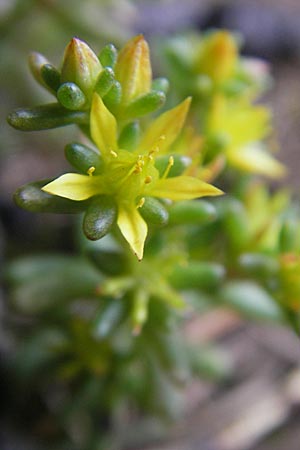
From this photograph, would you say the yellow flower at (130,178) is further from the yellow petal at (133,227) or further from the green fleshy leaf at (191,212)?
the green fleshy leaf at (191,212)

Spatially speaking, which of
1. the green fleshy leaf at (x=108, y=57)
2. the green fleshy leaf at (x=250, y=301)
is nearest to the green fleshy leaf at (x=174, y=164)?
the green fleshy leaf at (x=108, y=57)

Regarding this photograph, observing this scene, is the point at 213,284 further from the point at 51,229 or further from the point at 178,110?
the point at 51,229

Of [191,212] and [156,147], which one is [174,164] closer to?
[156,147]

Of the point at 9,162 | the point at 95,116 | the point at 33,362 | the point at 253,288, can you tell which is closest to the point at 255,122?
the point at 253,288

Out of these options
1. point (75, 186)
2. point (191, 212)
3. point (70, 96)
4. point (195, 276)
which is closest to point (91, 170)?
point (75, 186)

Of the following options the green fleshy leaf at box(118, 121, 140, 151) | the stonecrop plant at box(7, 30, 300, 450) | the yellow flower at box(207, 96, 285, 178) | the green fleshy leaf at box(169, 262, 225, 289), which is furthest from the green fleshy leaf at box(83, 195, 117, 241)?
the yellow flower at box(207, 96, 285, 178)

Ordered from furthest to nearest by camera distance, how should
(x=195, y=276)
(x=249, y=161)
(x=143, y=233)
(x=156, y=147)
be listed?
1. (x=249, y=161)
2. (x=195, y=276)
3. (x=156, y=147)
4. (x=143, y=233)

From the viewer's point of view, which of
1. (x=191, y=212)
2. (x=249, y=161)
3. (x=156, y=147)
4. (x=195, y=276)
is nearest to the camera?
(x=156, y=147)
